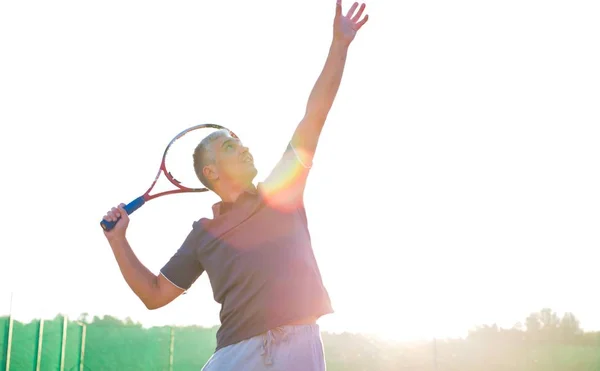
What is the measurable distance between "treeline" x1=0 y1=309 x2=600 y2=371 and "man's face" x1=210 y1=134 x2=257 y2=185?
33.7 feet

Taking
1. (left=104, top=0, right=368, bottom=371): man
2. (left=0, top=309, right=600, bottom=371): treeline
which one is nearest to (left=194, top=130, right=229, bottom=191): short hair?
(left=104, top=0, right=368, bottom=371): man

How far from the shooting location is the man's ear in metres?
3.59

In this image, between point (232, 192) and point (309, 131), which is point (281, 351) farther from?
point (309, 131)

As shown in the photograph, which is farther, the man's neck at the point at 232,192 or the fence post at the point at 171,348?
the fence post at the point at 171,348

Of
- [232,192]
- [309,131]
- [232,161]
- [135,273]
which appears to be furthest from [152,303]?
[309,131]

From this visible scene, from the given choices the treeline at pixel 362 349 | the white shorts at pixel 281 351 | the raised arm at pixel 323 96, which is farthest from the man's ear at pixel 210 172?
the treeline at pixel 362 349

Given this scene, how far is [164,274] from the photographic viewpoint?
3.58m

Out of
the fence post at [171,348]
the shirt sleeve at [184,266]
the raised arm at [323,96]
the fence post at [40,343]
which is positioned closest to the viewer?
the raised arm at [323,96]

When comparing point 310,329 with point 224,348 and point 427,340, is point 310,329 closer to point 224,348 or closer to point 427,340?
point 224,348

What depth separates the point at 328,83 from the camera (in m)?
3.29

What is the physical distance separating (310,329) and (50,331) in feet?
35.9

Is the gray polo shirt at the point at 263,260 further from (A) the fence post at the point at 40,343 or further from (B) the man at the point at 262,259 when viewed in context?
(A) the fence post at the point at 40,343

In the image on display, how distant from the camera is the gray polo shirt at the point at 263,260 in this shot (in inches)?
124

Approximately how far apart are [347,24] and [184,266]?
1.26 metres
